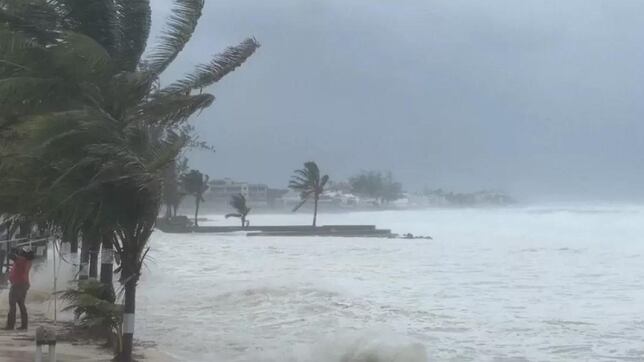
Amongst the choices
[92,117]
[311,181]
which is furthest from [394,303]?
[311,181]

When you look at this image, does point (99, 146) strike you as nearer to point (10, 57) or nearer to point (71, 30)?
point (10, 57)

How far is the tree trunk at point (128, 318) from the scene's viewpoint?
11.6 m

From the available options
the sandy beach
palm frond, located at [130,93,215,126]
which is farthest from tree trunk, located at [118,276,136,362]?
palm frond, located at [130,93,215,126]

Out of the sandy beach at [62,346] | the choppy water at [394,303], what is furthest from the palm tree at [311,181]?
the sandy beach at [62,346]

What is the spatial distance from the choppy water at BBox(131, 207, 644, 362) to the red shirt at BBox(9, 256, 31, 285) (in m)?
2.85

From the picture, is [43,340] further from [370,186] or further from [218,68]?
[370,186]

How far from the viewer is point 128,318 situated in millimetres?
11602

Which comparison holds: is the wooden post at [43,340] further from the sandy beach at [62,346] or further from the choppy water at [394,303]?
the choppy water at [394,303]

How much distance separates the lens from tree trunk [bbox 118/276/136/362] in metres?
11.6

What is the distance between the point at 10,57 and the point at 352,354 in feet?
21.7

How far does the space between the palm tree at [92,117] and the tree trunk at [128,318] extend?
0.02 m

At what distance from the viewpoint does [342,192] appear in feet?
597

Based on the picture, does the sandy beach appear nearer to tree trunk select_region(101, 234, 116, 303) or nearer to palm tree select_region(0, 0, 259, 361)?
tree trunk select_region(101, 234, 116, 303)

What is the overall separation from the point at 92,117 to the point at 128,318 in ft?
8.24
